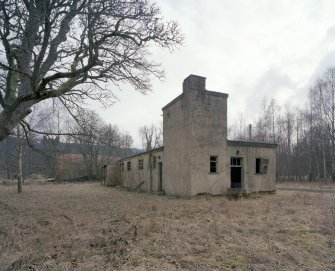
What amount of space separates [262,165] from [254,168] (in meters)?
0.78

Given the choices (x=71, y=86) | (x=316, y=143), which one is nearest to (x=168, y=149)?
(x=71, y=86)

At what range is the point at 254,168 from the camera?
1758 cm

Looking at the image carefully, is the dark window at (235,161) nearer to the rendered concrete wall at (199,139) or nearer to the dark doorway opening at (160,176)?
the rendered concrete wall at (199,139)

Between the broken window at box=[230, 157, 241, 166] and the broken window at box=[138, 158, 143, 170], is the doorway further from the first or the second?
the broken window at box=[138, 158, 143, 170]

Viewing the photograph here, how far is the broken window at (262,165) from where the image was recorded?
706 inches

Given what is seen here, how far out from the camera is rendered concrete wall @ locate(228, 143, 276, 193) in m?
17.0

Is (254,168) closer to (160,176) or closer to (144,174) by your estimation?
(160,176)

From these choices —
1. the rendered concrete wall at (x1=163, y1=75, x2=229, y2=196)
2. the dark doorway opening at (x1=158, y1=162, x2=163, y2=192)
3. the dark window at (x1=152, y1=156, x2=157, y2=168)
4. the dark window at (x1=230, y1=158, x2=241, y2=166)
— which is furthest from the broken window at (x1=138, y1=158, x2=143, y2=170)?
the dark window at (x1=230, y1=158, x2=241, y2=166)

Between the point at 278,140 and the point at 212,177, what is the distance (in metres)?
29.8

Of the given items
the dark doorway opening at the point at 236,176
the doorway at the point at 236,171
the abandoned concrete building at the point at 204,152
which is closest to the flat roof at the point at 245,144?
the abandoned concrete building at the point at 204,152

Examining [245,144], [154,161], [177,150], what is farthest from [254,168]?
[154,161]

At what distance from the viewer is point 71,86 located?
884cm

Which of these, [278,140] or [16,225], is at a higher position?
[278,140]

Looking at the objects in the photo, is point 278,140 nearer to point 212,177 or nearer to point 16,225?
point 212,177
